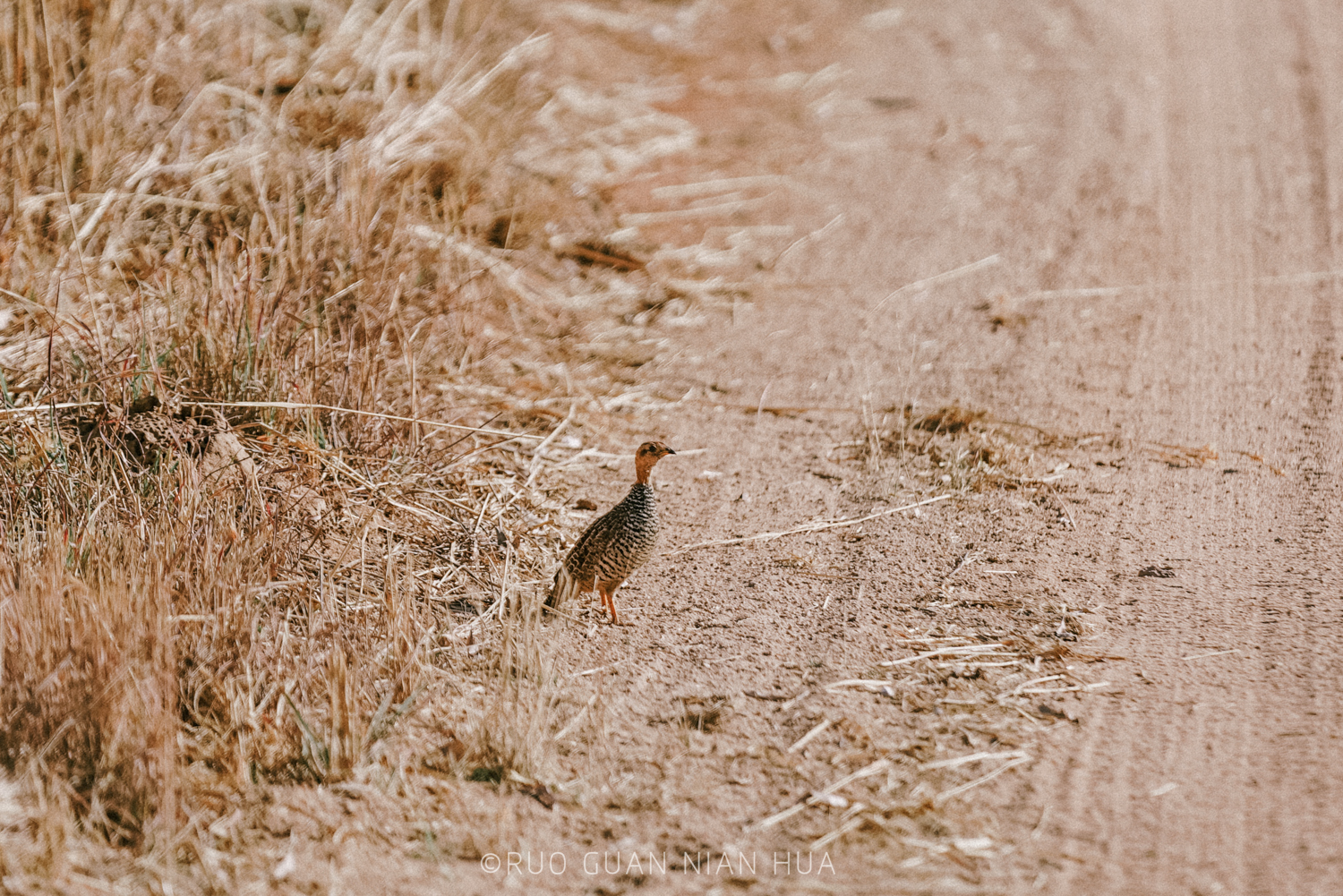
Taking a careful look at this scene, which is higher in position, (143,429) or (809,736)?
(143,429)

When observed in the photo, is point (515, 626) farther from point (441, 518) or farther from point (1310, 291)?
point (1310, 291)

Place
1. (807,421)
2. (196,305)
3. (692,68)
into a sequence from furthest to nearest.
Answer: (692,68)
(807,421)
(196,305)

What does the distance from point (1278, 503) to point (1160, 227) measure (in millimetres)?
2997

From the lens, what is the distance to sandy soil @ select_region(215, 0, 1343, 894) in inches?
133

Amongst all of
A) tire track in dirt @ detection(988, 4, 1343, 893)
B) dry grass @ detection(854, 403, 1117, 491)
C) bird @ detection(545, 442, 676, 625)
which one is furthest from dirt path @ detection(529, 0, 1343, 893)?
bird @ detection(545, 442, 676, 625)

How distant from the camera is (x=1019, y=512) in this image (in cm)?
507

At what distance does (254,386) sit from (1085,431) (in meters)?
3.56

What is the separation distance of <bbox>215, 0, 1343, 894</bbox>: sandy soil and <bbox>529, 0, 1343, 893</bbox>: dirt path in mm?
17

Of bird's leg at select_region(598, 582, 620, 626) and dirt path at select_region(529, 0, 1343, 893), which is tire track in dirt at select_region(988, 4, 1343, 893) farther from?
bird's leg at select_region(598, 582, 620, 626)

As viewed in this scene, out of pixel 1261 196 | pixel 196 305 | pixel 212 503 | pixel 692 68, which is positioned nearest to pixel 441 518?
pixel 212 503

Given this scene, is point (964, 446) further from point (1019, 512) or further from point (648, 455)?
point (648, 455)

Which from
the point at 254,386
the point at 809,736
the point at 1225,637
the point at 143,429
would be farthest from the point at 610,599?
the point at 1225,637

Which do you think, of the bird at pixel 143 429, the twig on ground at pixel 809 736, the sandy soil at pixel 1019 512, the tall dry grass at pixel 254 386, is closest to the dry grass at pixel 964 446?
the sandy soil at pixel 1019 512

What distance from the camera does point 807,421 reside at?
19.7 feet
